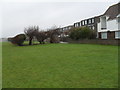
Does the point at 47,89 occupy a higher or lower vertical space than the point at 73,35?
lower

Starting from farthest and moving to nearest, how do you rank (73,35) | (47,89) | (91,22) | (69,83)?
(91,22) → (73,35) → (69,83) → (47,89)

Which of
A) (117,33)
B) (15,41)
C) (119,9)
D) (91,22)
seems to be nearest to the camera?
(117,33)

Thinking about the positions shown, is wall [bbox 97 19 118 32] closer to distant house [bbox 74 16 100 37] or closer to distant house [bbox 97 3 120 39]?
distant house [bbox 97 3 120 39]

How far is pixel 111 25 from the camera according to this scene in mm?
25359

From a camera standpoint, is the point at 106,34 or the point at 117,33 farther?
the point at 106,34

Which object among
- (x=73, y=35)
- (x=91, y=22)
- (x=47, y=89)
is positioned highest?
(x=91, y=22)

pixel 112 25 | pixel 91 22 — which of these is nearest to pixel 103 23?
pixel 112 25

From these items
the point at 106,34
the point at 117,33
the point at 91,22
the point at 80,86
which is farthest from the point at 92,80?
the point at 91,22

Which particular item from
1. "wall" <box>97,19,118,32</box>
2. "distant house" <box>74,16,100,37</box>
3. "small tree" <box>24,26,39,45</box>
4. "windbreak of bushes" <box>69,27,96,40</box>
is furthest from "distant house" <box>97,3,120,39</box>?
"small tree" <box>24,26,39,45</box>

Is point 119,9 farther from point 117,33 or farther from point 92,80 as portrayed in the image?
point 92,80

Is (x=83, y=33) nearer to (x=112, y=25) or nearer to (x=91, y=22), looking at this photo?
(x=112, y=25)

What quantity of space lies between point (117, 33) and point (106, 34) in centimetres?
327

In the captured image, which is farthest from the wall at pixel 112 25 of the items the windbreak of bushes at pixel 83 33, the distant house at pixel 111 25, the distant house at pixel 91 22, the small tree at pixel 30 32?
the small tree at pixel 30 32

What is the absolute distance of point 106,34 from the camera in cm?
2719
